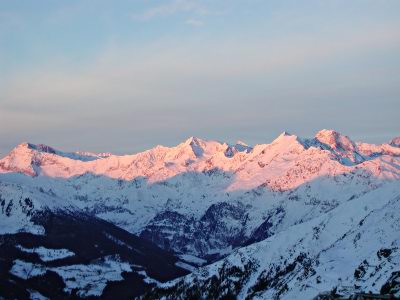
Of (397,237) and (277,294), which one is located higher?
(397,237)

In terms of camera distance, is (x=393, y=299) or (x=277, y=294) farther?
(x=277, y=294)

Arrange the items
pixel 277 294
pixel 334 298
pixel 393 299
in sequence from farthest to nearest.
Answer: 1. pixel 277 294
2. pixel 334 298
3. pixel 393 299

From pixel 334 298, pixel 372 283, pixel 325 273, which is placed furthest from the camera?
pixel 325 273

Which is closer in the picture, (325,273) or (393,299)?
(393,299)

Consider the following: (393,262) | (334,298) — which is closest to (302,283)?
(393,262)

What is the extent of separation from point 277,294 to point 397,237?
34.0 meters

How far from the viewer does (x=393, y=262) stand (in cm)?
14488

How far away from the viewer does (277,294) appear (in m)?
196

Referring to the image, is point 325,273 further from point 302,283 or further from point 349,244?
point 349,244

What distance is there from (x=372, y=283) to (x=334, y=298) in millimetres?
27381

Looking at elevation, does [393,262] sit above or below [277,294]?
above

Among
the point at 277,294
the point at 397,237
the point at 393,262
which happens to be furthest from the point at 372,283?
the point at 277,294

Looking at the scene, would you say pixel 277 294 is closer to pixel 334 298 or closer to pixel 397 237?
pixel 397 237

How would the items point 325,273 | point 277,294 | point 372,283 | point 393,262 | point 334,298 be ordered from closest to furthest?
point 334,298 < point 372,283 < point 393,262 < point 325,273 < point 277,294
